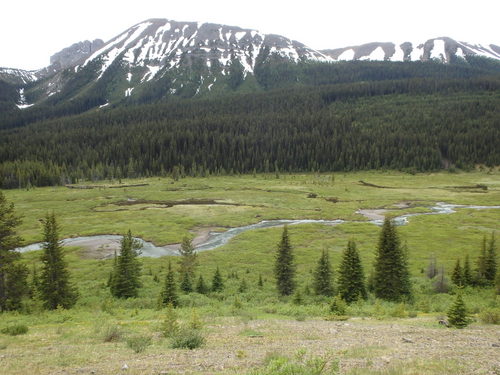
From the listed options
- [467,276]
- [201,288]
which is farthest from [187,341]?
[467,276]

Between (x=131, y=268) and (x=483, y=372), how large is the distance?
1180 inches

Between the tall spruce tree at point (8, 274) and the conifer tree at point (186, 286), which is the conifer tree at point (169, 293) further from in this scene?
the tall spruce tree at point (8, 274)

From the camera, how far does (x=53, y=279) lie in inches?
1136

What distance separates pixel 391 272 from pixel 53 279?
30568 millimetres

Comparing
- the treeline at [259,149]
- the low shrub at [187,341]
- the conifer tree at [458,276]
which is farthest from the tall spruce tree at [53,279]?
the treeline at [259,149]

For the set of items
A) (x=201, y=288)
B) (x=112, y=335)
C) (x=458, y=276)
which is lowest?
(x=201, y=288)

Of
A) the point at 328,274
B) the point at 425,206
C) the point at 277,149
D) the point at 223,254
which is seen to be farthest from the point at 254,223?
the point at 277,149

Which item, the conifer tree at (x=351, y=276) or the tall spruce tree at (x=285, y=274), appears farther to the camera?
the tall spruce tree at (x=285, y=274)

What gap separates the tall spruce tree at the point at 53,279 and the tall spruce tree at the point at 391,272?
2844 centimetres

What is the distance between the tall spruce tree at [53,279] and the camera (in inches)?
1119

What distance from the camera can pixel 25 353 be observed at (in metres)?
14.9

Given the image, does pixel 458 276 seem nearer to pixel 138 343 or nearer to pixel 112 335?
pixel 138 343

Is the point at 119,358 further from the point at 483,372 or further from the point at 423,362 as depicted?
the point at 483,372

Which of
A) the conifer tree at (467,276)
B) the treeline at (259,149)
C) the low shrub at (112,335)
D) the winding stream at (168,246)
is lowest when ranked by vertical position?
the winding stream at (168,246)
